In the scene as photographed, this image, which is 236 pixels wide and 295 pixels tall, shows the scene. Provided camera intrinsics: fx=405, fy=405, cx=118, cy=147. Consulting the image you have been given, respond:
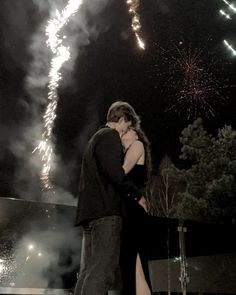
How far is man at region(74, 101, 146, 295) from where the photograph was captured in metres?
2.17

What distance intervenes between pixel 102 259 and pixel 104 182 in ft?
1.45

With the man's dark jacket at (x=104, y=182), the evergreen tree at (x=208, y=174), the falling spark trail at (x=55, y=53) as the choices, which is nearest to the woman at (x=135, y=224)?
the man's dark jacket at (x=104, y=182)

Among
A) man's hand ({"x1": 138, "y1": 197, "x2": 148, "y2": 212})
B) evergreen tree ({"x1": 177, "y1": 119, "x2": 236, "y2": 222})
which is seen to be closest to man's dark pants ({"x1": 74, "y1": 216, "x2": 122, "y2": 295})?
man's hand ({"x1": 138, "y1": 197, "x2": 148, "y2": 212})

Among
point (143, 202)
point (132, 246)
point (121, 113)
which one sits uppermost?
point (121, 113)

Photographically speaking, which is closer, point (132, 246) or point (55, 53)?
point (132, 246)

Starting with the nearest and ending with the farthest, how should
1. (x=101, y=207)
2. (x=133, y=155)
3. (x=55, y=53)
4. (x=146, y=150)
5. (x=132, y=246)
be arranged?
(x=101, y=207) → (x=133, y=155) → (x=146, y=150) → (x=132, y=246) → (x=55, y=53)

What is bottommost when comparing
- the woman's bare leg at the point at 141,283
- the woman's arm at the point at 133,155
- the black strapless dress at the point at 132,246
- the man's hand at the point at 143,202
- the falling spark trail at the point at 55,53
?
the woman's bare leg at the point at 141,283

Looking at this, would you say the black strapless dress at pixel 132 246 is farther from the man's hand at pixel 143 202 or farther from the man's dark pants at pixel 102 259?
the man's dark pants at pixel 102 259

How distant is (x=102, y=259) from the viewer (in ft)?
7.14

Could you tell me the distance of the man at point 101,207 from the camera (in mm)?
2174

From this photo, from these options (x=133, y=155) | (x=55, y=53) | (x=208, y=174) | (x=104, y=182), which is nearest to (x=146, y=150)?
(x=133, y=155)

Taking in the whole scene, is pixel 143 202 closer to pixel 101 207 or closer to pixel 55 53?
pixel 101 207

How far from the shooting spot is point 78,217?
2.37 metres

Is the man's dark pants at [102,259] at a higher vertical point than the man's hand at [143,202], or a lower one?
lower
